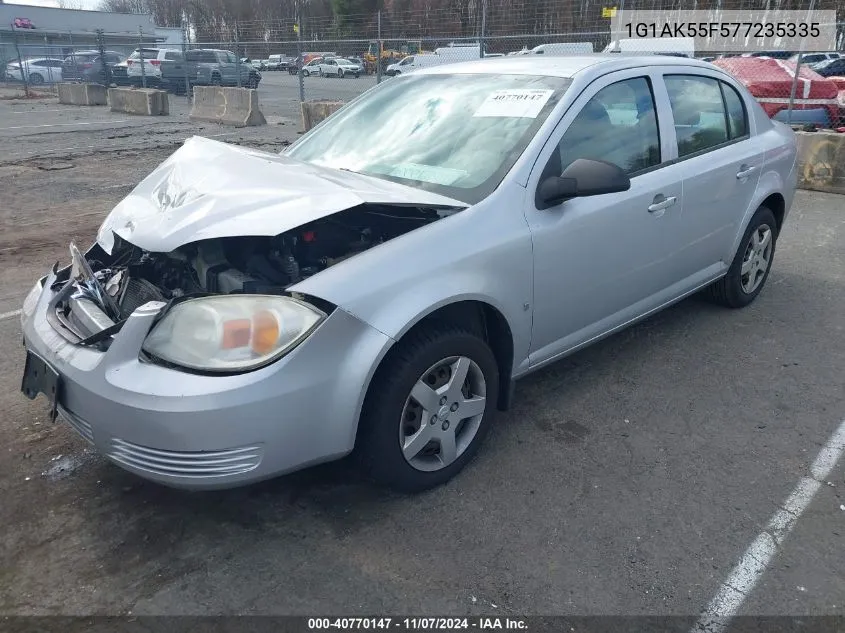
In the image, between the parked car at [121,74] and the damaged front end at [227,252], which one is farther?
the parked car at [121,74]

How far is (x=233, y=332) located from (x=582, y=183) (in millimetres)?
1623

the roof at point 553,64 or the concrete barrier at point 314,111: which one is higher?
the roof at point 553,64

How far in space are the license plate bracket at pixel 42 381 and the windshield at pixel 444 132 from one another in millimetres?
1660

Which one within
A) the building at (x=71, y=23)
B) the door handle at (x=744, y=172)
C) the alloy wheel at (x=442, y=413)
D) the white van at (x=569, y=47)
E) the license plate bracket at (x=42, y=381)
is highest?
the building at (x=71, y=23)

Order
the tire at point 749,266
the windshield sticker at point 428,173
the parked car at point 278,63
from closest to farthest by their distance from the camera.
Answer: the windshield sticker at point 428,173 < the tire at point 749,266 < the parked car at point 278,63

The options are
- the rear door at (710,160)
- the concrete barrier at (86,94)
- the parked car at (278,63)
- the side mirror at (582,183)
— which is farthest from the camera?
the parked car at (278,63)

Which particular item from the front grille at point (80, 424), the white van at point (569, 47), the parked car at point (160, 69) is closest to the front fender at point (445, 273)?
the front grille at point (80, 424)

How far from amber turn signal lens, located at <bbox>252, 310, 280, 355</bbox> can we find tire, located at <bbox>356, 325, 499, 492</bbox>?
0.43 m

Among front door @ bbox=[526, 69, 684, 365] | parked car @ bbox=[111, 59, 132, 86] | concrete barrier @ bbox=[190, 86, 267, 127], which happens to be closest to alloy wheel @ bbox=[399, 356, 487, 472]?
front door @ bbox=[526, 69, 684, 365]

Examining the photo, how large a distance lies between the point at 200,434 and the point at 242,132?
1410 cm

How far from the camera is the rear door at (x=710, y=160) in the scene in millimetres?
3953

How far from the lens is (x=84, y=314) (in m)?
2.76

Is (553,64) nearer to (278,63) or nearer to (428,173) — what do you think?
(428,173)

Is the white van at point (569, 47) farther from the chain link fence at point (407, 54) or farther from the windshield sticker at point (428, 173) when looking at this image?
the windshield sticker at point (428, 173)
